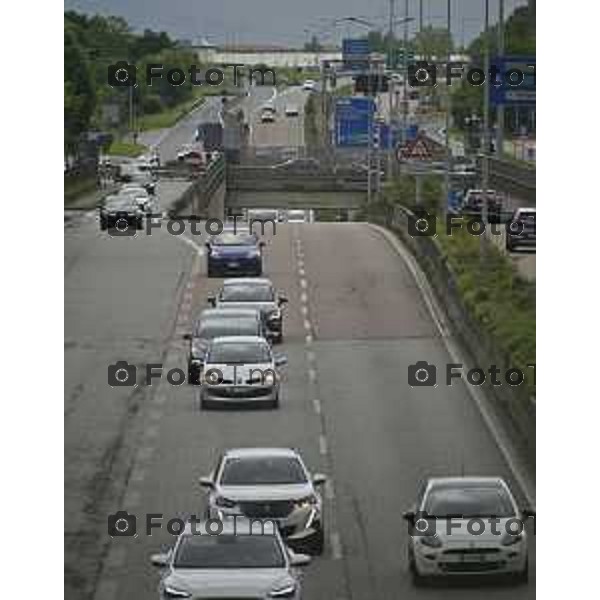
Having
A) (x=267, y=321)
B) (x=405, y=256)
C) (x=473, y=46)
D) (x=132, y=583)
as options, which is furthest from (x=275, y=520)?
(x=473, y=46)

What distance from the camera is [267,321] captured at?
40312 mm

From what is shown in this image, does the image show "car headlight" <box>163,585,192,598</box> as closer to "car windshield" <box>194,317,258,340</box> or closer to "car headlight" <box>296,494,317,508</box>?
"car headlight" <box>296,494,317,508</box>

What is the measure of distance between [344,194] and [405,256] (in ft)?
164

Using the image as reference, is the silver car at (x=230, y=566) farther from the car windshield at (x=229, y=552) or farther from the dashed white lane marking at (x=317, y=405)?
the dashed white lane marking at (x=317, y=405)

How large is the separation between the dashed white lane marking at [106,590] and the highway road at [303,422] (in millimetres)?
30

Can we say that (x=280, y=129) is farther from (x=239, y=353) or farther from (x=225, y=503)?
(x=225, y=503)

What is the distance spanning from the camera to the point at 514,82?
143ft

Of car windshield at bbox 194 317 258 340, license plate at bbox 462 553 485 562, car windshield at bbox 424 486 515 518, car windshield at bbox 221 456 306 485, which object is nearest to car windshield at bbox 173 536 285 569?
license plate at bbox 462 553 485 562

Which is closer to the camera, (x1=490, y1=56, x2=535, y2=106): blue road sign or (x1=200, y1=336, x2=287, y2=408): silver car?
(x1=200, y1=336, x2=287, y2=408): silver car

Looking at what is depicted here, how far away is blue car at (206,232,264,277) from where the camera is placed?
5112 centimetres

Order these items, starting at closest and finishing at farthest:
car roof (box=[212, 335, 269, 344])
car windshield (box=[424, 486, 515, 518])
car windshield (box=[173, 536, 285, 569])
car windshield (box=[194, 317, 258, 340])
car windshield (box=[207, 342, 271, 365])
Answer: car windshield (box=[173, 536, 285, 569])
car windshield (box=[424, 486, 515, 518])
car windshield (box=[207, 342, 271, 365])
car roof (box=[212, 335, 269, 344])
car windshield (box=[194, 317, 258, 340])

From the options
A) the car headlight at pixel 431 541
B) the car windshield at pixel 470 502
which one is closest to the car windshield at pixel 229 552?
the car headlight at pixel 431 541

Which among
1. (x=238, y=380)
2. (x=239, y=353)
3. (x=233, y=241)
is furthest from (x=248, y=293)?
(x=233, y=241)

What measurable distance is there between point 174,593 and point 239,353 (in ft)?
48.6
